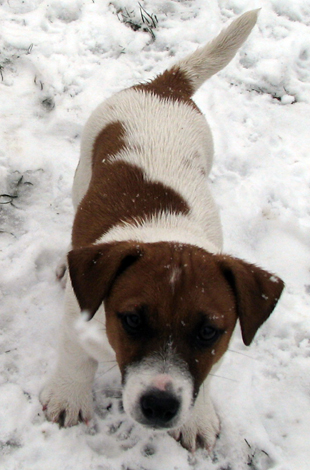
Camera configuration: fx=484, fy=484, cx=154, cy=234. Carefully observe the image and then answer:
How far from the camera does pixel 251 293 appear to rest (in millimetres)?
2406

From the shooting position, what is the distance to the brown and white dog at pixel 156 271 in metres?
2.22

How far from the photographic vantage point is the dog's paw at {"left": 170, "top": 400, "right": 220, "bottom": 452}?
10.3 feet

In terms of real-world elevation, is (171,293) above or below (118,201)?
above

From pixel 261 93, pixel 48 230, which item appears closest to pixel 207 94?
pixel 261 93

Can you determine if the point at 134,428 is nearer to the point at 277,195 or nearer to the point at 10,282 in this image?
the point at 10,282

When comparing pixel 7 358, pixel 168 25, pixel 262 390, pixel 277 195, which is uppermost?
pixel 168 25

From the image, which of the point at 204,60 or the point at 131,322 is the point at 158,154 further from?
the point at 131,322

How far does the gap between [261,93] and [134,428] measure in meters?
4.02

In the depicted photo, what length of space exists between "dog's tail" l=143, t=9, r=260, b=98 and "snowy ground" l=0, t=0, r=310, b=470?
1140 mm

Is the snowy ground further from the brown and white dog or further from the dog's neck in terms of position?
the dog's neck

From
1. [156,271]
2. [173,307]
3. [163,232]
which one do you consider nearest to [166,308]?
[173,307]

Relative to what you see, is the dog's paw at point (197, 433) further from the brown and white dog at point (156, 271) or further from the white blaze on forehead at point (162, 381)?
the white blaze on forehead at point (162, 381)

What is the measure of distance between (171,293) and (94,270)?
1.31 ft

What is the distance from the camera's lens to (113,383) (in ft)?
11.1
